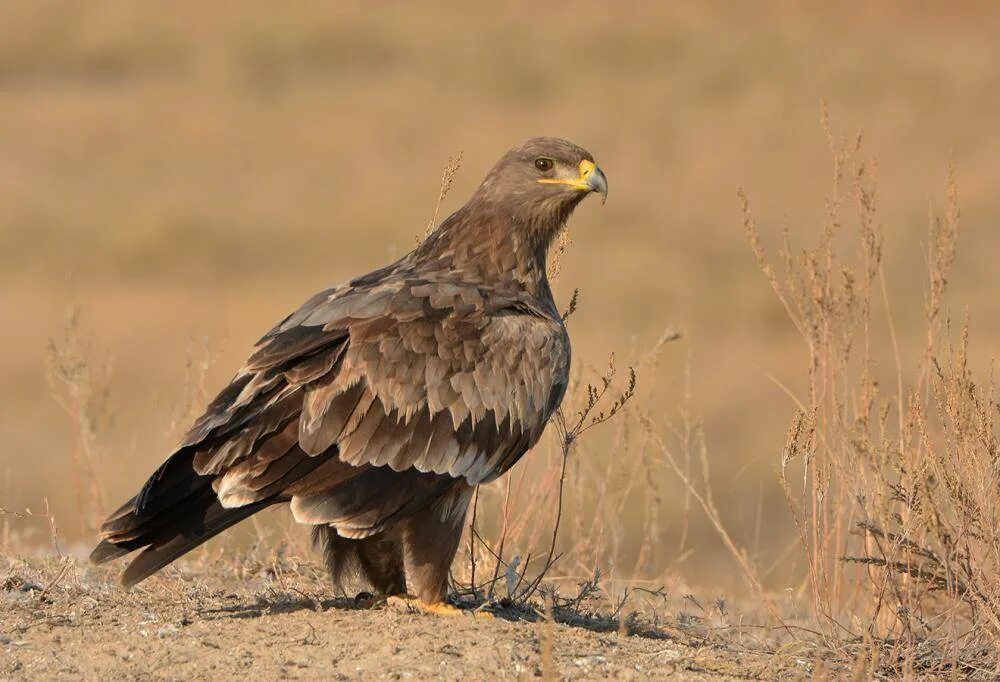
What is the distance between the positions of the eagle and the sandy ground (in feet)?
0.93

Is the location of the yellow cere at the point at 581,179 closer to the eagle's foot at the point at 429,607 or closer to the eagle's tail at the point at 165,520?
the eagle's foot at the point at 429,607

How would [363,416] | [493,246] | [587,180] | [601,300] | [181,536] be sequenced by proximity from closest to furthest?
1. [181,536]
2. [363,416]
3. [493,246]
4. [587,180]
5. [601,300]

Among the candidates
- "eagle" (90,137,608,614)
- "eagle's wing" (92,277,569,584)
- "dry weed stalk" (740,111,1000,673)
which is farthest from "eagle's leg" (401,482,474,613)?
"dry weed stalk" (740,111,1000,673)

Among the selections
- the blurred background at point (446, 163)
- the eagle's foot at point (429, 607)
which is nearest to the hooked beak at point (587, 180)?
the eagle's foot at point (429, 607)

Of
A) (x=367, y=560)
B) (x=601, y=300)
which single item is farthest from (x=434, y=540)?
(x=601, y=300)

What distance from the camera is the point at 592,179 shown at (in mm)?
6648

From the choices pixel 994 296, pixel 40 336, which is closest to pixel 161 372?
pixel 40 336

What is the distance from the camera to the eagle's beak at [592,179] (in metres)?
6.62

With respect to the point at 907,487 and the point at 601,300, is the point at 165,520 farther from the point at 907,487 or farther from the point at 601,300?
the point at 601,300

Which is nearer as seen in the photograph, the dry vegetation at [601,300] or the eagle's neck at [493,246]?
the dry vegetation at [601,300]

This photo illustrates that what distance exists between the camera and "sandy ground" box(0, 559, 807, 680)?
5098 mm

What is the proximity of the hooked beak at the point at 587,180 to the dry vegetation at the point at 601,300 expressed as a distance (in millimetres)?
256

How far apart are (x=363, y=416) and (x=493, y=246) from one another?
4.15ft

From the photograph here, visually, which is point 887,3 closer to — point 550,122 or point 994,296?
point 550,122
